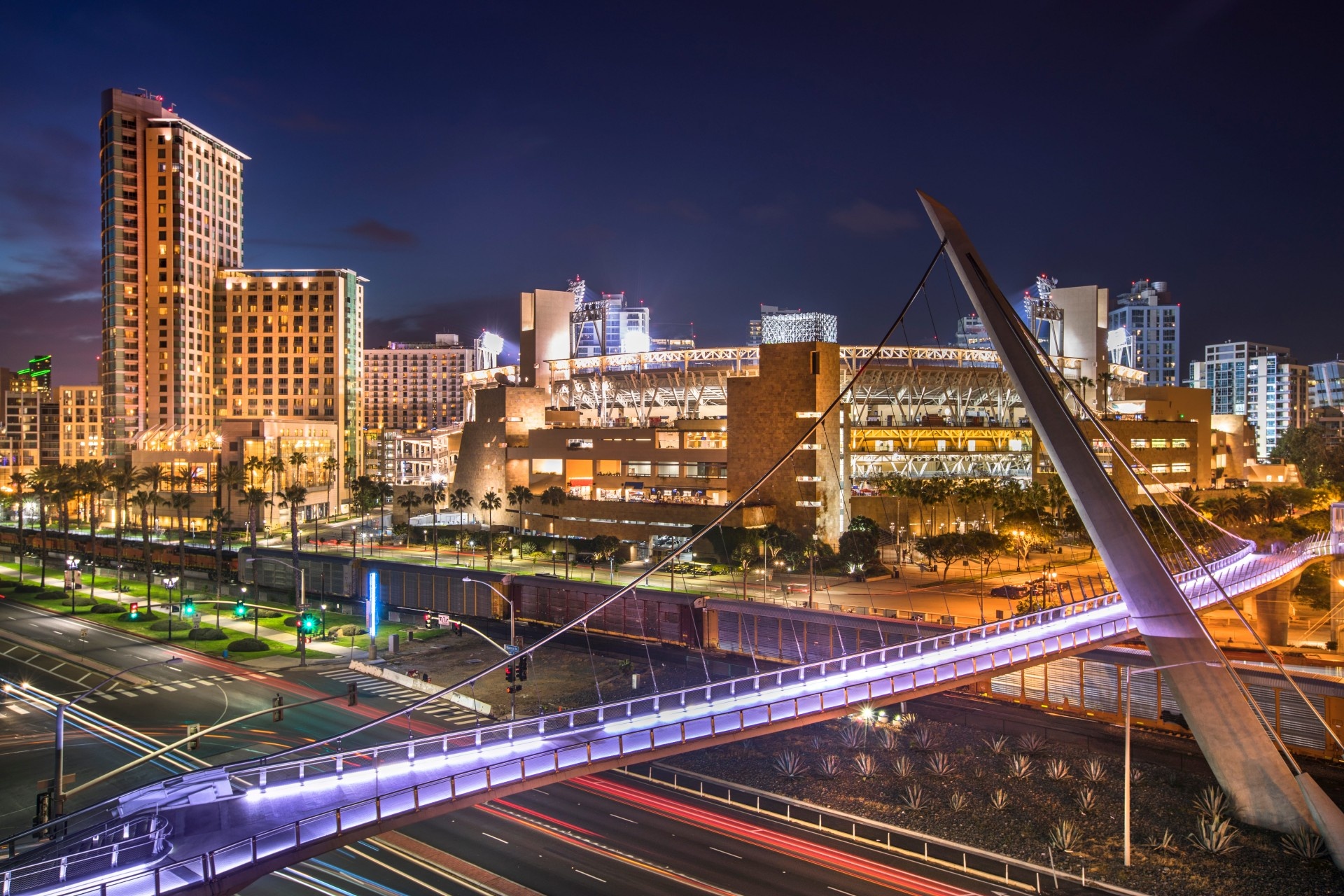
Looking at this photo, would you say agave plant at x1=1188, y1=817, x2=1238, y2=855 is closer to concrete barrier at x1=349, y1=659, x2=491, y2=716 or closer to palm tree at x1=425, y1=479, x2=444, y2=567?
concrete barrier at x1=349, y1=659, x2=491, y2=716

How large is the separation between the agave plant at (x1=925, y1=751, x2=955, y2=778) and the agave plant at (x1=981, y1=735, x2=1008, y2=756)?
217cm

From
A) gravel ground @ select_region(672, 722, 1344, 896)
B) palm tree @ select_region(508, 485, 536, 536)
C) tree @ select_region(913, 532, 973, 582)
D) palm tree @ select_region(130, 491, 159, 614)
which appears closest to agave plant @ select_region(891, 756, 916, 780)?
gravel ground @ select_region(672, 722, 1344, 896)

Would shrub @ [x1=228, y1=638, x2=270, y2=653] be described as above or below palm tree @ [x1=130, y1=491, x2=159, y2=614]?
below

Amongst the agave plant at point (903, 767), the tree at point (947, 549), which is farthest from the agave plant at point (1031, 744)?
the tree at point (947, 549)

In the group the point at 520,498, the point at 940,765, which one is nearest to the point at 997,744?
the point at 940,765

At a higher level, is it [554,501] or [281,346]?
[281,346]

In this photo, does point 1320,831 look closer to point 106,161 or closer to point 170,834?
point 170,834

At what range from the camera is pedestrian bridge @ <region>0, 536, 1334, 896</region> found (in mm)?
18375

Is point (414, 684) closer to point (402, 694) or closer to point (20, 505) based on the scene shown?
point (402, 694)

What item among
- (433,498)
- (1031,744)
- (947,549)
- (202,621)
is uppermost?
(433,498)

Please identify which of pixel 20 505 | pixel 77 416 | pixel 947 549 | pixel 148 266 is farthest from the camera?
pixel 77 416

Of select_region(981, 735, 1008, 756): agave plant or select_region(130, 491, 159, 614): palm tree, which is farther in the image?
select_region(130, 491, 159, 614): palm tree

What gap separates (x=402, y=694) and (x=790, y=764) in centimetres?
2139

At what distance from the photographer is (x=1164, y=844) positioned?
28453 millimetres
